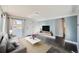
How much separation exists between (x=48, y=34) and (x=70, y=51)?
0.51 m

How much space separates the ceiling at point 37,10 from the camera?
1.61 metres

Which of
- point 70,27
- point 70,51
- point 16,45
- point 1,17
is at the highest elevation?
point 1,17

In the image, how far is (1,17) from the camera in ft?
5.35

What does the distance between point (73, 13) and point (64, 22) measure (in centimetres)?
23

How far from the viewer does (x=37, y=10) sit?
1.65 metres

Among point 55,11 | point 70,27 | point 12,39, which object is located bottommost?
point 12,39

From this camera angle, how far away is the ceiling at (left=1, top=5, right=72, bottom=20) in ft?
5.29
